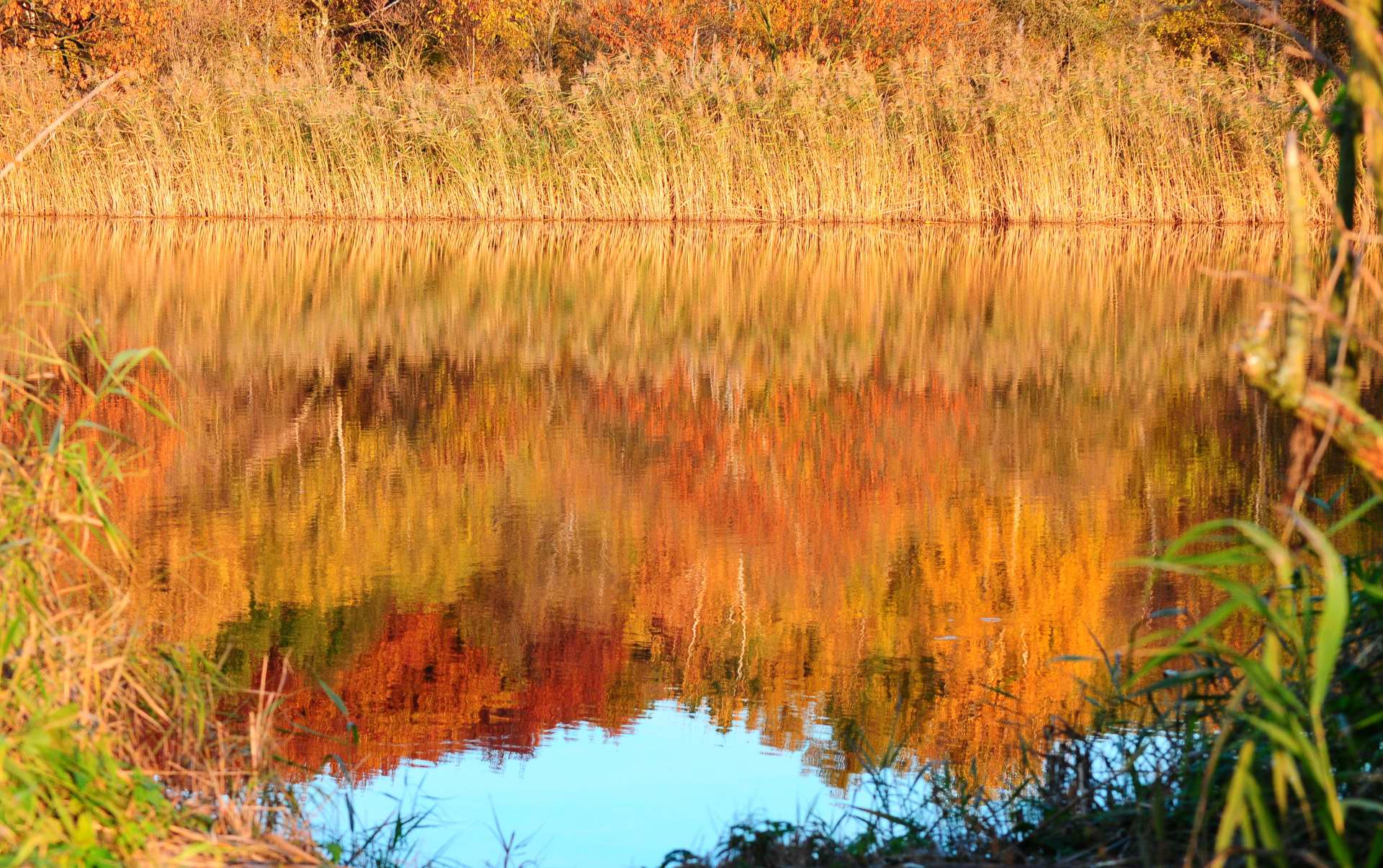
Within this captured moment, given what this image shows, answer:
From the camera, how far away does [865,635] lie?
175 inches

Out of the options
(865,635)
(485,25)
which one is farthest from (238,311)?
(485,25)

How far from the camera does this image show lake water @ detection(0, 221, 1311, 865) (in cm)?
370

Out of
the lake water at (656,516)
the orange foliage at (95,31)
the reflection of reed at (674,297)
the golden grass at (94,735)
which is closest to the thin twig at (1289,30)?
the lake water at (656,516)

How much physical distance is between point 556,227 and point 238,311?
7547 millimetres

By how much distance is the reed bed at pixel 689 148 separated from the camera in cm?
1791

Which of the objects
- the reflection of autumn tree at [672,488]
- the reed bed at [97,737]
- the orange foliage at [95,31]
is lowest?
the reed bed at [97,737]

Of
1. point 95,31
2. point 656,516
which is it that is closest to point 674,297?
point 656,516

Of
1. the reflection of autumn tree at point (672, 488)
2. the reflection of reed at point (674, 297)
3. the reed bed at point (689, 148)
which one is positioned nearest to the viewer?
the reflection of autumn tree at point (672, 488)

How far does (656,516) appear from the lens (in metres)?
5.78

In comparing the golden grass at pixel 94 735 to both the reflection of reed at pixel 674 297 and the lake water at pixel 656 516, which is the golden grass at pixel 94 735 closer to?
the lake water at pixel 656 516

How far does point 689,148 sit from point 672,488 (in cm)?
1231

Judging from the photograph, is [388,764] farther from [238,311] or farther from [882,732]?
[238,311]

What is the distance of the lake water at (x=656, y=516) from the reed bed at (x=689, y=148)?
19.3ft

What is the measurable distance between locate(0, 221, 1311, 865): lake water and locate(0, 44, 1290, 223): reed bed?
5.90 metres
